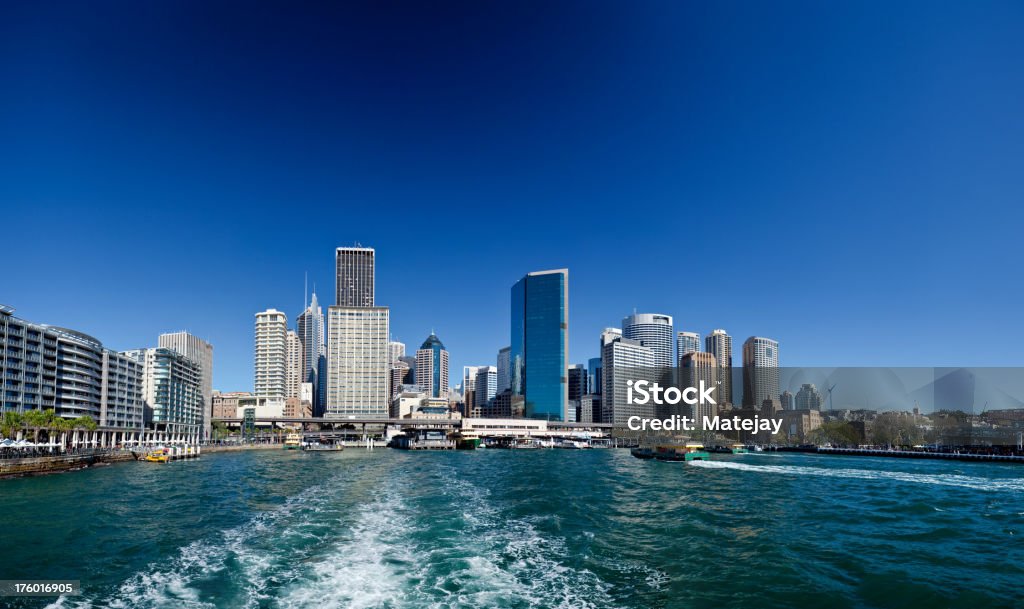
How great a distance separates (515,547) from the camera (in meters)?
31.9

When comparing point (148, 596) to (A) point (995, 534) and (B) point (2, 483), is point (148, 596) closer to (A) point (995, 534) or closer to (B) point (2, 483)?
(A) point (995, 534)

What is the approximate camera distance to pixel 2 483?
6675 cm

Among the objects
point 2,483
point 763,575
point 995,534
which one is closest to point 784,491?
point 995,534

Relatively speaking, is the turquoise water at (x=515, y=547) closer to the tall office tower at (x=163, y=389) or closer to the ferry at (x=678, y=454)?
the ferry at (x=678, y=454)

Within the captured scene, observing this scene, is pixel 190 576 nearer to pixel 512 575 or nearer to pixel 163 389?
pixel 512 575

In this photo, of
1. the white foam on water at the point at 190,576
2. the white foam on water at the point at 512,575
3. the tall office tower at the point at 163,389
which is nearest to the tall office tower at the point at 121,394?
the tall office tower at the point at 163,389

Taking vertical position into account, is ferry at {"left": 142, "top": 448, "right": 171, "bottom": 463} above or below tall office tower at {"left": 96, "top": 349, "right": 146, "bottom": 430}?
below

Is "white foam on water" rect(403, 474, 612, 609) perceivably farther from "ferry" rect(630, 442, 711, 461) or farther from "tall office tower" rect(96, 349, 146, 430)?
"tall office tower" rect(96, 349, 146, 430)

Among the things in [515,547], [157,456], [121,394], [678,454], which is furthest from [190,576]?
[121,394]

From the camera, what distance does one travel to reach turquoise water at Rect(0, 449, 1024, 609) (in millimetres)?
23688

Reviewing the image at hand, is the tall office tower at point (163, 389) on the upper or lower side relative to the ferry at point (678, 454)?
upper

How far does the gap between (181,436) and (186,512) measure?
176 meters

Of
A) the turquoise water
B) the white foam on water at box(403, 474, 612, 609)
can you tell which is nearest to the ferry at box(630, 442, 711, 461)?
the turquoise water

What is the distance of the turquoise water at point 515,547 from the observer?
77.7 feet
